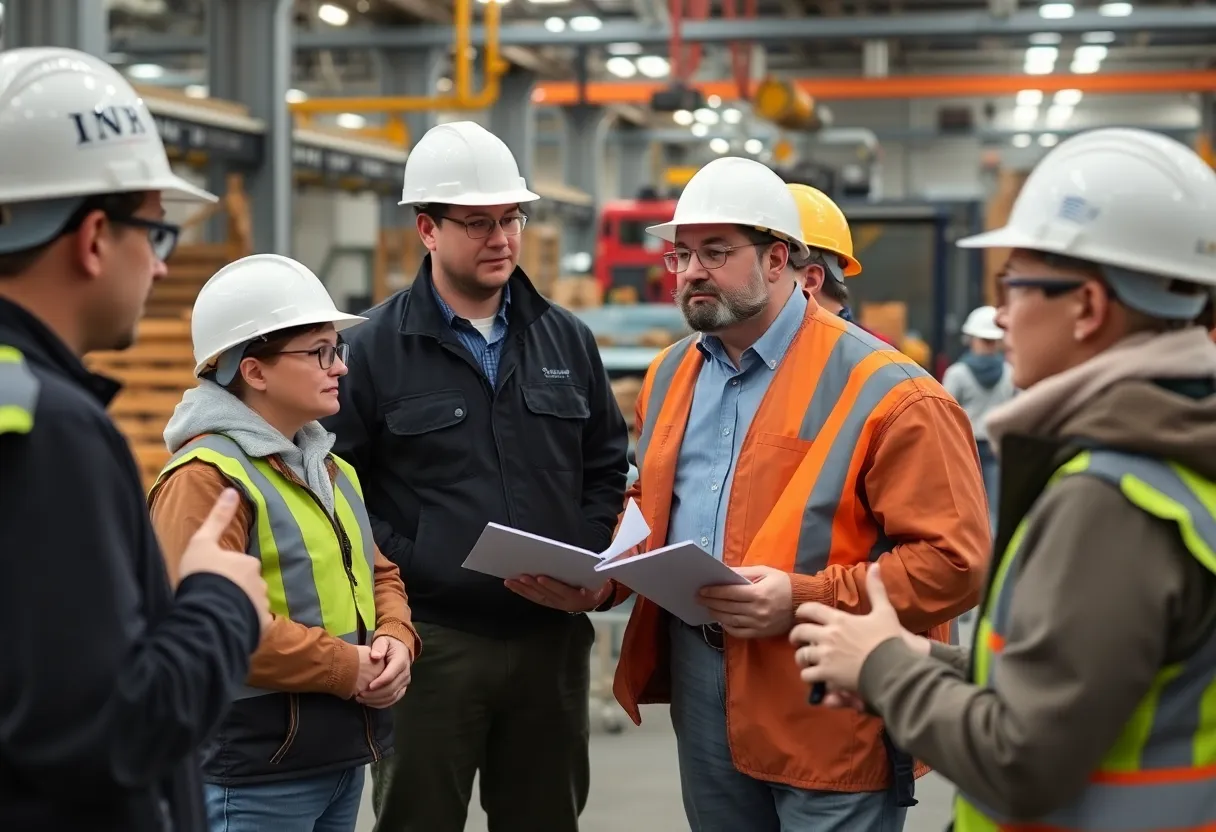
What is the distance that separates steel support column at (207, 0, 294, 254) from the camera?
10852 millimetres

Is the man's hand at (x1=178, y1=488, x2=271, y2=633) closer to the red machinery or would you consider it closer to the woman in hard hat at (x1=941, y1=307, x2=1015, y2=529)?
the woman in hard hat at (x1=941, y1=307, x2=1015, y2=529)

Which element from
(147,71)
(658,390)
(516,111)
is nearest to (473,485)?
(658,390)

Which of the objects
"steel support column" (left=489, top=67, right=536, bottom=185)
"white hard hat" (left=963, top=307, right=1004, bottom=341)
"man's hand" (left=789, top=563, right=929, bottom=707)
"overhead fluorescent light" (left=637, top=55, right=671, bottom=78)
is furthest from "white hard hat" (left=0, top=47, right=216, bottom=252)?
"overhead fluorescent light" (left=637, top=55, right=671, bottom=78)

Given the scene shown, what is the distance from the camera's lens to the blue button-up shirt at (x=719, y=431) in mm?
2594

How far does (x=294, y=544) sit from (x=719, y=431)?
2.79 feet

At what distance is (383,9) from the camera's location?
14695 mm

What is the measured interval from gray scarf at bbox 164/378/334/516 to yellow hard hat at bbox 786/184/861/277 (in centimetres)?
151

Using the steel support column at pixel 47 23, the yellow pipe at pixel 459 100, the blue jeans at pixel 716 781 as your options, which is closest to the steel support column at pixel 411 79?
the yellow pipe at pixel 459 100

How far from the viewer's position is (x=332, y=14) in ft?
50.3

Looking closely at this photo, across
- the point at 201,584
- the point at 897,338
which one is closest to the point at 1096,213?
the point at 201,584

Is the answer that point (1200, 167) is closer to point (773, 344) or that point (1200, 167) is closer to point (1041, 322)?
point (1041, 322)

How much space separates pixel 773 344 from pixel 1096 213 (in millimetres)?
1101

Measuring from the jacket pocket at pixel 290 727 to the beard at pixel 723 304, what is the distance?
1.03 meters

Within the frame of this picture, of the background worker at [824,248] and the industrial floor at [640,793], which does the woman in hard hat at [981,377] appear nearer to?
the industrial floor at [640,793]
